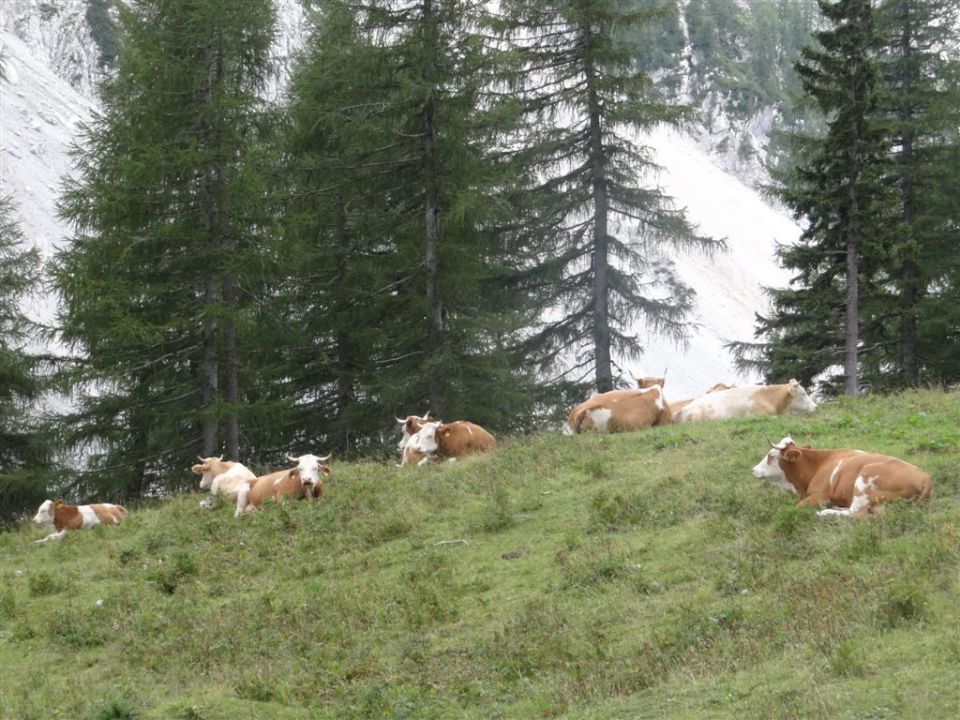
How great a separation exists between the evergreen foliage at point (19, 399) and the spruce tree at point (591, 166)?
13057mm

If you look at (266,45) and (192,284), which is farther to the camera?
(266,45)

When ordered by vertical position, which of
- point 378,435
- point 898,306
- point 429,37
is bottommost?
point 378,435

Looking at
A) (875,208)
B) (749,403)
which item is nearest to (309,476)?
(749,403)

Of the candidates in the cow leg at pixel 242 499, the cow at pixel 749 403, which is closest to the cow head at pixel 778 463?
the cow at pixel 749 403

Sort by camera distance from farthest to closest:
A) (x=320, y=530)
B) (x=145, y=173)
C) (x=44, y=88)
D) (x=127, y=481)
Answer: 1. (x=44, y=88)
2. (x=127, y=481)
3. (x=145, y=173)
4. (x=320, y=530)

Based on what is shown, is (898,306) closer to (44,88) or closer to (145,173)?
(145,173)

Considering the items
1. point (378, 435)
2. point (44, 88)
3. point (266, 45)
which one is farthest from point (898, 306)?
point (44, 88)

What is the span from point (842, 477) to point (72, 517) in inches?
472

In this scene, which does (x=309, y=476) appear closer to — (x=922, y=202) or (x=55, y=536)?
(x=55, y=536)

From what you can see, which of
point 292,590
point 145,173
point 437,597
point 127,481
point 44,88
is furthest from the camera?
point 44,88

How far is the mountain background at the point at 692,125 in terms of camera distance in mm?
64438

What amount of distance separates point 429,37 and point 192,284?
26.4 ft

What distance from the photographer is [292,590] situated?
12438 mm

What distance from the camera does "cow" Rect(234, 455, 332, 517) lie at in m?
16.1
